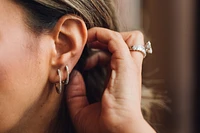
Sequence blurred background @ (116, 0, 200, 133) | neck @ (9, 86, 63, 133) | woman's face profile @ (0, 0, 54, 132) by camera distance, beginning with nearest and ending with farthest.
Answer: woman's face profile @ (0, 0, 54, 132)
neck @ (9, 86, 63, 133)
blurred background @ (116, 0, 200, 133)

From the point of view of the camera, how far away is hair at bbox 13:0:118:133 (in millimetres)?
1089

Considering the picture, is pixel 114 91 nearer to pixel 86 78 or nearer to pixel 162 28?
pixel 86 78

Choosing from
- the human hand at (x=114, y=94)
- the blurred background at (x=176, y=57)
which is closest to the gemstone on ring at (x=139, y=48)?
the human hand at (x=114, y=94)

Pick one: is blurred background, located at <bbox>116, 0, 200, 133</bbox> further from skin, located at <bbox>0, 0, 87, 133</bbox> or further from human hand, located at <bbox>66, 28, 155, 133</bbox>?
skin, located at <bbox>0, 0, 87, 133</bbox>

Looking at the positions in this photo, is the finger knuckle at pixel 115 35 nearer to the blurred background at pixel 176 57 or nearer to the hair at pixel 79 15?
the hair at pixel 79 15

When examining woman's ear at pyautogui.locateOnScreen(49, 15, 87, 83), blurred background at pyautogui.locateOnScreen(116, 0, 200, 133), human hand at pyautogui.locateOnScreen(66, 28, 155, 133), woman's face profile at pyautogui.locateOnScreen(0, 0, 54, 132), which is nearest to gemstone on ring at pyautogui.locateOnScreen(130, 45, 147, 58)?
human hand at pyautogui.locateOnScreen(66, 28, 155, 133)

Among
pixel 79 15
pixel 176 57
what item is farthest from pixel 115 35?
pixel 176 57

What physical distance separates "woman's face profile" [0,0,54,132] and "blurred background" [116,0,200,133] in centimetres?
93

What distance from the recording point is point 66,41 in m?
1.17

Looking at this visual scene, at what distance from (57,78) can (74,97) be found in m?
0.15

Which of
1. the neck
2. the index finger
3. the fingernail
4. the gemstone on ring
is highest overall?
the index finger

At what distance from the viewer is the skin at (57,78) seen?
42.8 inches

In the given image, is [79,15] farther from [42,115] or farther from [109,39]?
[42,115]

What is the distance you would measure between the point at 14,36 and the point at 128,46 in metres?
0.38
